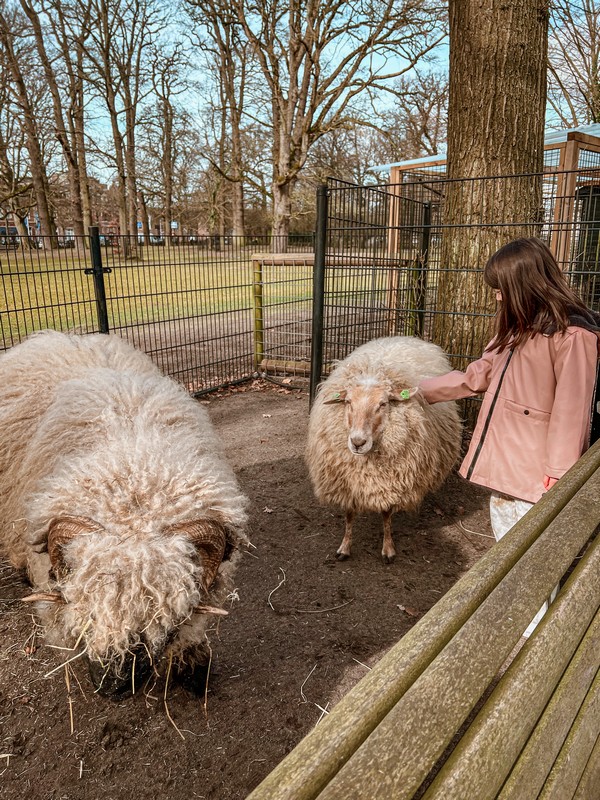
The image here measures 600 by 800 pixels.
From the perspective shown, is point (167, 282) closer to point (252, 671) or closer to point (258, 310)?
point (258, 310)

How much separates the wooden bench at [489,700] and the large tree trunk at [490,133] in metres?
3.94

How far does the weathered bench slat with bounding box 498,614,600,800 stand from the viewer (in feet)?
3.44

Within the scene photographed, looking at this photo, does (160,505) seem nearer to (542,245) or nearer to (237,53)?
(542,245)

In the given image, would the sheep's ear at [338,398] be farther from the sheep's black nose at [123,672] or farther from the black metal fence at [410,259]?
the sheep's black nose at [123,672]

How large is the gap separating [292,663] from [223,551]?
1047mm

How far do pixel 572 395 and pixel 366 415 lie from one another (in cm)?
155

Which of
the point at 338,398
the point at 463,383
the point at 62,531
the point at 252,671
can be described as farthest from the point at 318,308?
the point at 62,531

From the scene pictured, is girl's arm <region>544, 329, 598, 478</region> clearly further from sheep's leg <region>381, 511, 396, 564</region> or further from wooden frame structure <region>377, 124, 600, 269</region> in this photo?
wooden frame structure <region>377, 124, 600, 269</region>

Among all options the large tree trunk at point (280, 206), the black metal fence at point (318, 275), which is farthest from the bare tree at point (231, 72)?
the black metal fence at point (318, 275)

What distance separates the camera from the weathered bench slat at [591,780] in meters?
1.44

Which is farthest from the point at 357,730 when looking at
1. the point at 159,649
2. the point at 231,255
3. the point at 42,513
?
→ the point at 231,255

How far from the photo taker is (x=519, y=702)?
3.47ft

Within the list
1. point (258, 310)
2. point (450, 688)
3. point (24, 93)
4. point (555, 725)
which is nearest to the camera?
point (450, 688)

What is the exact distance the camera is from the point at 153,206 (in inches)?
1082
